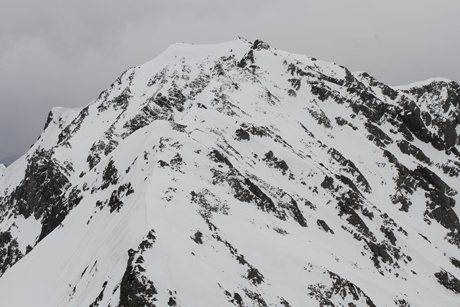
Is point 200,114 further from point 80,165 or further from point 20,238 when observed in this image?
point 20,238

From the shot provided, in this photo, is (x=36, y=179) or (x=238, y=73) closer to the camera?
(x=238, y=73)

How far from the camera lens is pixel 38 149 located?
127 metres

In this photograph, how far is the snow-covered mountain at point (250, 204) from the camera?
2391cm

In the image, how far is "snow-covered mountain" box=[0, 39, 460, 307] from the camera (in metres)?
23.9

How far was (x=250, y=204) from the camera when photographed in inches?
1421

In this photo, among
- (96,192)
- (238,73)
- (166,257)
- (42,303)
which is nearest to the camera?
(166,257)

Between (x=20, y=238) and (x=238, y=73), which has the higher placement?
(x=238, y=73)

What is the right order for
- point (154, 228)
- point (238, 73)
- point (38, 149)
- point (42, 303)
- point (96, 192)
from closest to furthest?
point (154, 228) → point (42, 303) → point (96, 192) → point (238, 73) → point (38, 149)

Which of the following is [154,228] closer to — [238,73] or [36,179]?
[238,73]

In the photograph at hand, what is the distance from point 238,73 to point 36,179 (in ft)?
216

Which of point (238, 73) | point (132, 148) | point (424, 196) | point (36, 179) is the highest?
point (238, 73)

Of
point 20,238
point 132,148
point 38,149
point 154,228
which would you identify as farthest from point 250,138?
point 38,149

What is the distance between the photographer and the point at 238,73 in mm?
83688

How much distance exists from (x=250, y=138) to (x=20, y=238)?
6965cm
